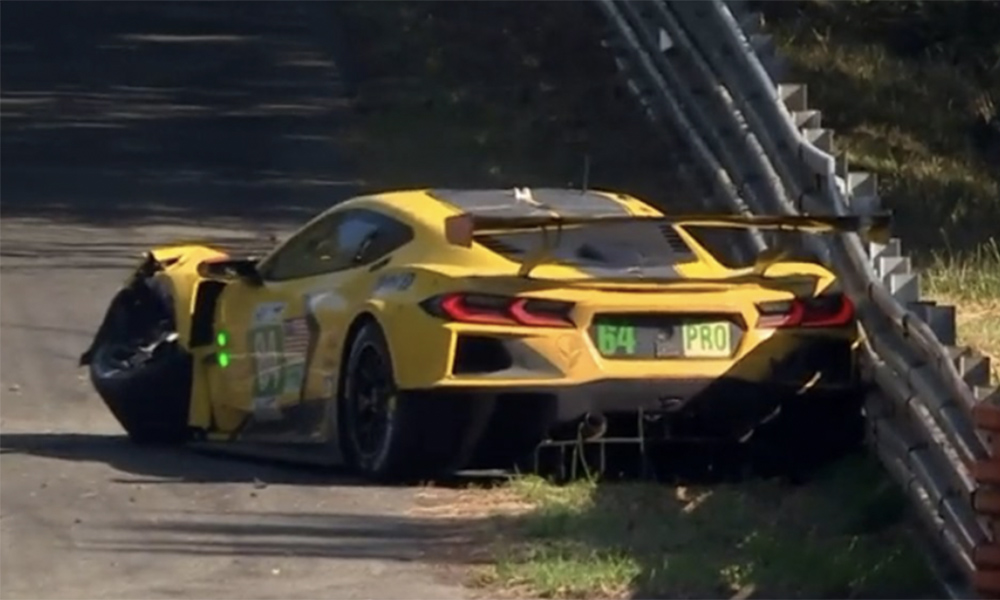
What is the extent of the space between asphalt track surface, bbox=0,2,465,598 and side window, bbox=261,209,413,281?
97 cm

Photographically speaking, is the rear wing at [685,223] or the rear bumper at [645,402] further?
the rear bumper at [645,402]

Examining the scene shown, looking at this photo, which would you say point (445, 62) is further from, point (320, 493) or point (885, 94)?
point (320, 493)

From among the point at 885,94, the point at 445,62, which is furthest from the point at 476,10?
the point at 885,94

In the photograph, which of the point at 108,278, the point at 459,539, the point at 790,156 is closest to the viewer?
the point at 459,539

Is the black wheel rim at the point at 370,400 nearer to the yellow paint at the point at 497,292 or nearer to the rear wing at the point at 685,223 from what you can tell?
the yellow paint at the point at 497,292

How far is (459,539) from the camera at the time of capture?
10617 millimetres

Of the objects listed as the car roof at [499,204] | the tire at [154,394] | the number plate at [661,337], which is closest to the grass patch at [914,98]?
the car roof at [499,204]

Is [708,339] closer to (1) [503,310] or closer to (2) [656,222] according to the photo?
(2) [656,222]

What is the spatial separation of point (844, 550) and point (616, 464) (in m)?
1.88

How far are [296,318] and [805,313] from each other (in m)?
2.47

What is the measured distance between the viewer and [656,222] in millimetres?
11641

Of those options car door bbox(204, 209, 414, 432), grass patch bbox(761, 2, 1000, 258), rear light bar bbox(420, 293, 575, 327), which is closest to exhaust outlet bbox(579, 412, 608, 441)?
rear light bar bbox(420, 293, 575, 327)

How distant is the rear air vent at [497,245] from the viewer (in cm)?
1198

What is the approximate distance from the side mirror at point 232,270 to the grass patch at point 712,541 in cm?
219
